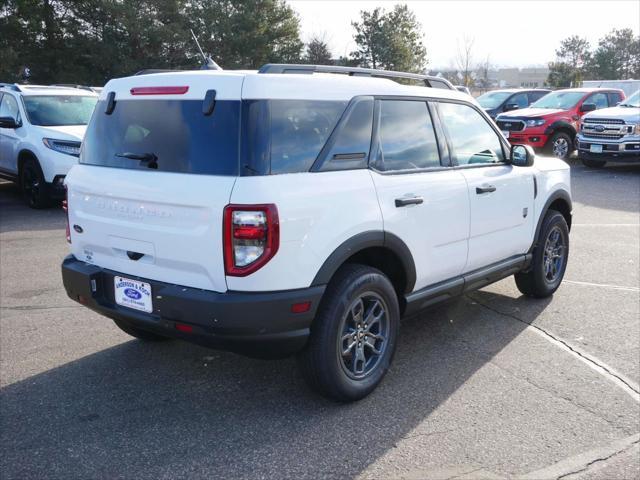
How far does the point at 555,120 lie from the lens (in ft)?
52.2

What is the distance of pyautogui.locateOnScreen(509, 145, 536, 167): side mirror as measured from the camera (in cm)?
501

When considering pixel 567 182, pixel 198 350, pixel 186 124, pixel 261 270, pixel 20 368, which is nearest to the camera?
pixel 261 270

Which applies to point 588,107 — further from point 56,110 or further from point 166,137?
point 166,137

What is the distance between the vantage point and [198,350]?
453 centimetres

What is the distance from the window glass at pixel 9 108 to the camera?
34.9 feet

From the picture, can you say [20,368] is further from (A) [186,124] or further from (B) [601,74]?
(B) [601,74]

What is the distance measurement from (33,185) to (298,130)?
8.19 metres

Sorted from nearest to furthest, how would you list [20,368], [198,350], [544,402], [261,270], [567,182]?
[261,270] → [544,402] → [20,368] → [198,350] → [567,182]

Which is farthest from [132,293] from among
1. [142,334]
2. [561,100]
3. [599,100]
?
[599,100]

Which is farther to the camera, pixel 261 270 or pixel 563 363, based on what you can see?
pixel 563 363

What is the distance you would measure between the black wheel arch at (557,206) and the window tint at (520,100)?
14.5 metres

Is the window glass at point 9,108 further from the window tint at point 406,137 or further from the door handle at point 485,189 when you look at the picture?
the door handle at point 485,189

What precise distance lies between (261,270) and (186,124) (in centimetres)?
92

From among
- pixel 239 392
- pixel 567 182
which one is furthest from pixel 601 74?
pixel 239 392
